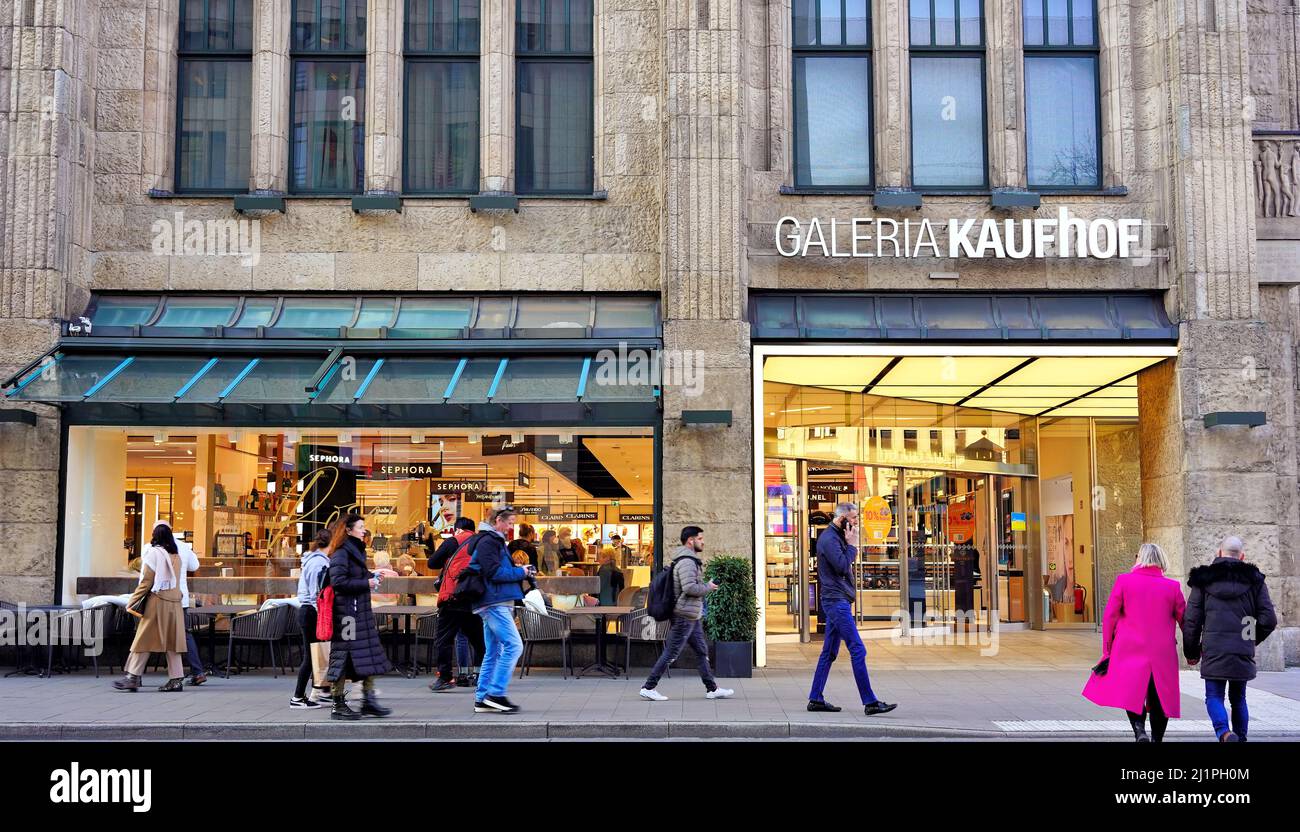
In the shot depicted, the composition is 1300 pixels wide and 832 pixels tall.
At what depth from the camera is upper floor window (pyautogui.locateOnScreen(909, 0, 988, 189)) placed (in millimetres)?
16781

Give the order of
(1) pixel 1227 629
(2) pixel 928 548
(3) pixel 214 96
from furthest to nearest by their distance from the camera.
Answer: (2) pixel 928 548
(3) pixel 214 96
(1) pixel 1227 629

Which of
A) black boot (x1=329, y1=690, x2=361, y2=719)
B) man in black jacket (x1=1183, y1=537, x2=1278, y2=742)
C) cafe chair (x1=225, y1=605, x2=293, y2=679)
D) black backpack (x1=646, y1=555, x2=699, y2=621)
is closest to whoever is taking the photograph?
man in black jacket (x1=1183, y1=537, x2=1278, y2=742)

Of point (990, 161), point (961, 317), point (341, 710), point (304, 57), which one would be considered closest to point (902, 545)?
point (961, 317)

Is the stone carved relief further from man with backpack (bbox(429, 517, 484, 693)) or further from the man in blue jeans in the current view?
man with backpack (bbox(429, 517, 484, 693))

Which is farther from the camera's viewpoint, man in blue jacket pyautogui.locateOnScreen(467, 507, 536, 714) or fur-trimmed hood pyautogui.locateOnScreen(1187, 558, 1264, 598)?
man in blue jacket pyautogui.locateOnScreen(467, 507, 536, 714)

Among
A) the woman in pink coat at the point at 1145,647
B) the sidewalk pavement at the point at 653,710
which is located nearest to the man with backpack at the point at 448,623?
the sidewalk pavement at the point at 653,710

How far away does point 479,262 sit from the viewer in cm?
1634

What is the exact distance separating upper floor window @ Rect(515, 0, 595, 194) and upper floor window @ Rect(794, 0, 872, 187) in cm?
298

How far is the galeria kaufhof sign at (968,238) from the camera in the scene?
16.0 meters

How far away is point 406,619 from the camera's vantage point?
14906 mm

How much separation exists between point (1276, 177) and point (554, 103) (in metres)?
10.0

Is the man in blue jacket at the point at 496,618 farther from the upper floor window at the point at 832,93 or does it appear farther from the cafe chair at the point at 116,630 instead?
the upper floor window at the point at 832,93

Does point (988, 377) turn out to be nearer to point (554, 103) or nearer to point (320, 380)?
point (554, 103)

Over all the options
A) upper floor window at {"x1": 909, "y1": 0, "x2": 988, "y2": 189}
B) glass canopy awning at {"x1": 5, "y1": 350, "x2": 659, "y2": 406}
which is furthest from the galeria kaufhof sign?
glass canopy awning at {"x1": 5, "y1": 350, "x2": 659, "y2": 406}
